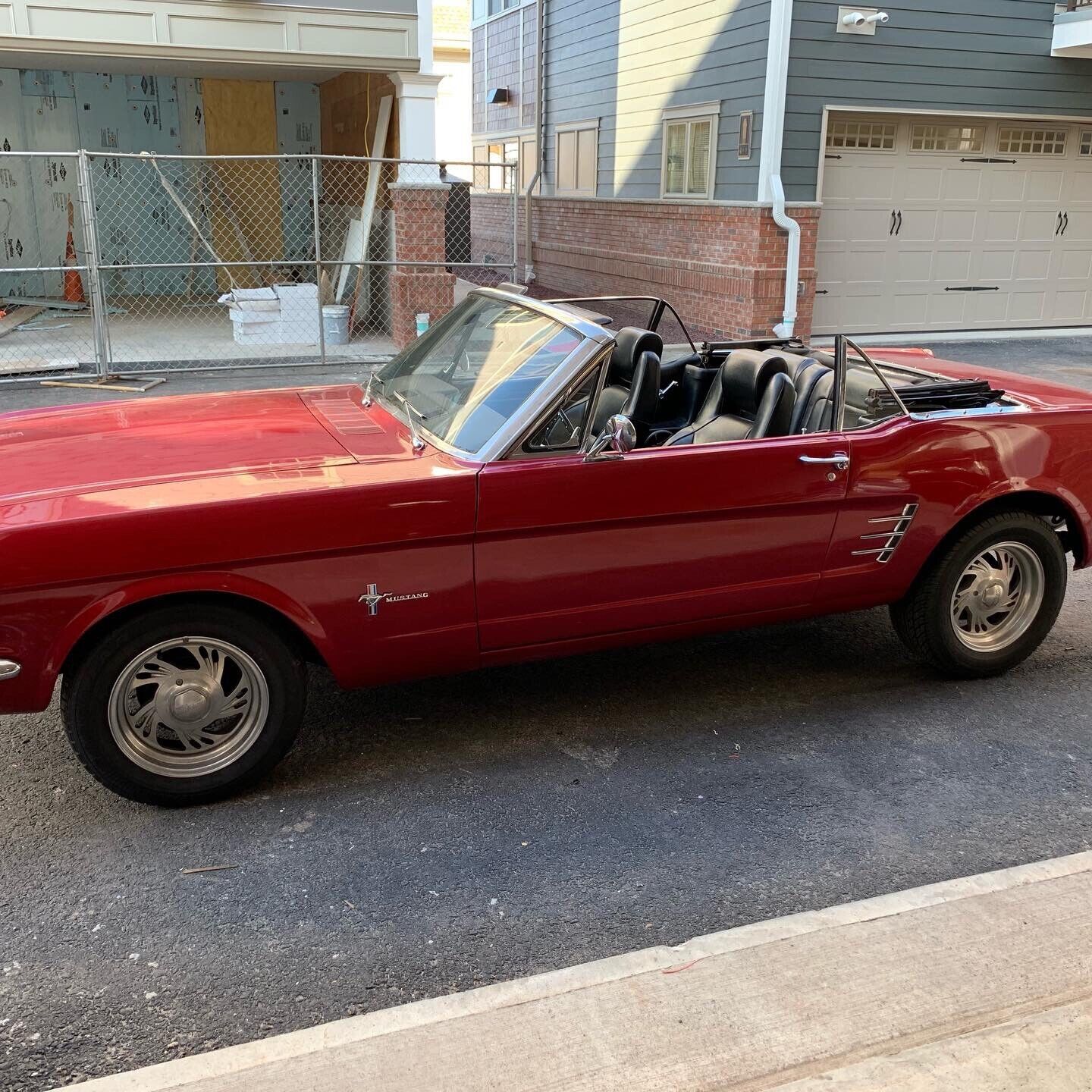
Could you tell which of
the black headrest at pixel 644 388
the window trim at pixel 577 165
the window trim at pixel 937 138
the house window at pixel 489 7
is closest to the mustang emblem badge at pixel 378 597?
the black headrest at pixel 644 388

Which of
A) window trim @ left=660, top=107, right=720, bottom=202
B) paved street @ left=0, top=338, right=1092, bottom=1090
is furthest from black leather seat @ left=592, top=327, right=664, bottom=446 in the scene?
window trim @ left=660, top=107, right=720, bottom=202

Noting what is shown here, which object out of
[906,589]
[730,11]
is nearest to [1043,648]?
[906,589]

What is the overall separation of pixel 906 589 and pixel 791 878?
165 centimetres

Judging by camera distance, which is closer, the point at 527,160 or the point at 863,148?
the point at 863,148

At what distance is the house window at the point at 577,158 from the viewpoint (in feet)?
55.2

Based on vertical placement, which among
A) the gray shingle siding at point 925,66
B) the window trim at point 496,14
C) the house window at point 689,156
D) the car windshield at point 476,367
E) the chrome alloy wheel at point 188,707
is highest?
the window trim at point 496,14

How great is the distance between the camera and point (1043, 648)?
16.4 feet

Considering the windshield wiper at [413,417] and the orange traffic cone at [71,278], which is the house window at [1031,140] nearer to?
the windshield wiper at [413,417]

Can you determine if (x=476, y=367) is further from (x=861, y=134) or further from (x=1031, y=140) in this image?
(x=1031, y=140)

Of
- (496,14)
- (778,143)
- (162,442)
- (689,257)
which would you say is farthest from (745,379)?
(496,14)

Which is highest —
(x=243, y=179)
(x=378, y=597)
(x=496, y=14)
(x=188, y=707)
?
(x=496, y=14)

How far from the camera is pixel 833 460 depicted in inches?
161

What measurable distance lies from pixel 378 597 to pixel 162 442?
1017mm

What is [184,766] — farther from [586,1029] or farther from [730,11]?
[730,11]
